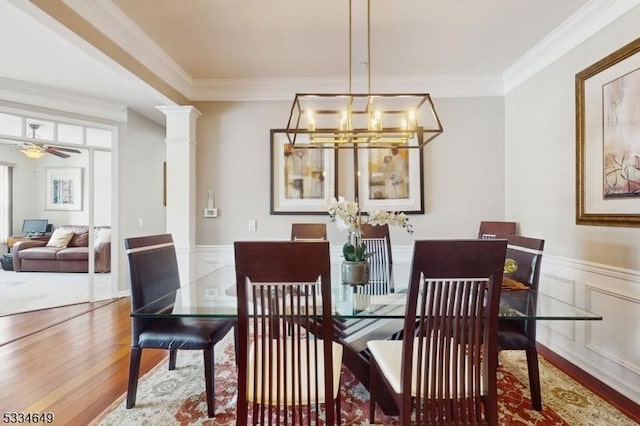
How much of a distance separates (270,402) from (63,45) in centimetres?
323

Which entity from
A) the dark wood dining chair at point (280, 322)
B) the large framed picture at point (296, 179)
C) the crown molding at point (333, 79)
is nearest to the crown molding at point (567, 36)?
the crown molding at point (333, 79)

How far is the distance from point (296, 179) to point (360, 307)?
88.3 inches

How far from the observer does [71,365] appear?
97.0 inches

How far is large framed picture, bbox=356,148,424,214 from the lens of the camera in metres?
3.59

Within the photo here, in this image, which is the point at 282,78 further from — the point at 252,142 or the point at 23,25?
the point at 23,25

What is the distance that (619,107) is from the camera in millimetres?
2135

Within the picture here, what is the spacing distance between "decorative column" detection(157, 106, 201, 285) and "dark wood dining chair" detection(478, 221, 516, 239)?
10.4 feet

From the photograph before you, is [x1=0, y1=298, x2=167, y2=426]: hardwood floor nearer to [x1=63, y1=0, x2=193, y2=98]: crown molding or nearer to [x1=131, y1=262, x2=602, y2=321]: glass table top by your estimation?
[x1=131, y1=262, x2=602, y2=321]: glass table top

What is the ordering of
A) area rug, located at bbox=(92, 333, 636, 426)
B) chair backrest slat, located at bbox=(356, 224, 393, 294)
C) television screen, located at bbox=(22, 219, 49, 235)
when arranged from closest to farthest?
1. area rug, located at bbox=(92, 333, 636, 426)
2. chair backrest slat, located at bbox=(356, 224, 393, 294)
3. television screen, located at bbox=(22, 219, 49, 235)

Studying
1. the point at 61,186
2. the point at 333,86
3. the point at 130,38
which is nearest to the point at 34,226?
the point at 61,186

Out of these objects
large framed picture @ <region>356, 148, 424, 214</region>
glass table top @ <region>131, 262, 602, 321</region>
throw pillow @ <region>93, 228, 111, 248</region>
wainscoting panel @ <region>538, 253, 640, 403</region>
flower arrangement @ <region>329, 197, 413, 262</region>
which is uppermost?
large framed picture @ <region>356, 148, 424, 214</region>

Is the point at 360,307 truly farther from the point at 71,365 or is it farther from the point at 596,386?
the point at 71,365

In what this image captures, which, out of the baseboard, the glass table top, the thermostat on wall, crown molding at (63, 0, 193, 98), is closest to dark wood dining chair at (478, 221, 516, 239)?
the baseboard

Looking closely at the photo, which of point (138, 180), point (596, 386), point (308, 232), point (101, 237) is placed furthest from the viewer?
point (101, 237)
